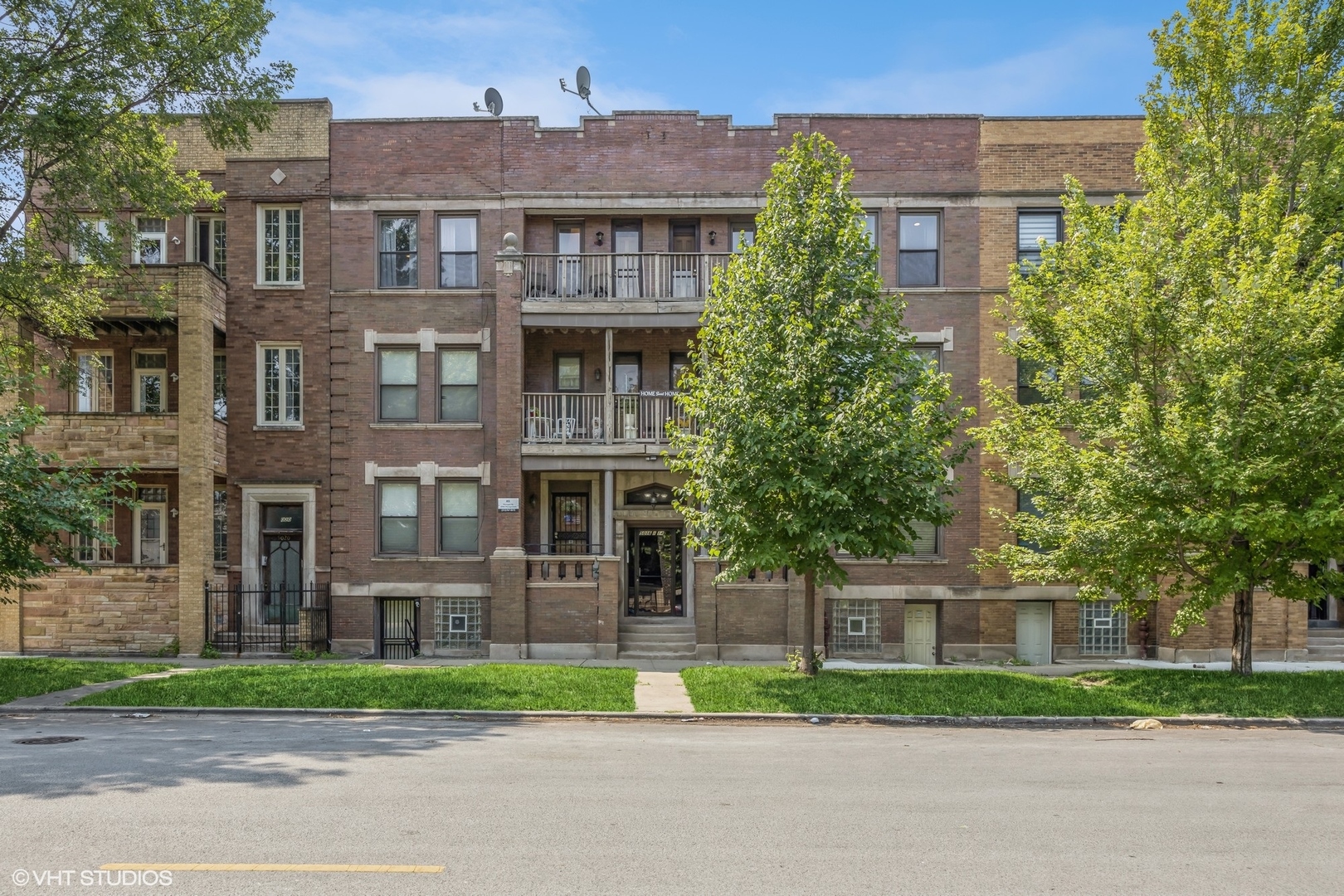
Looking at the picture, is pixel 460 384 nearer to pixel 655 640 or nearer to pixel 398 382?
pixel 398 382

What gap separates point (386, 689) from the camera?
14.2m

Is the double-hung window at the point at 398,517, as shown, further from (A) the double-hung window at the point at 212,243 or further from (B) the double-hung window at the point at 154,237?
(B) the double-hung window at the point at 154,237

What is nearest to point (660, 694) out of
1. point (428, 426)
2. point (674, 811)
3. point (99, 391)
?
point (674, 811)

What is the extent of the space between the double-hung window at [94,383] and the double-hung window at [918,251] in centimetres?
1810

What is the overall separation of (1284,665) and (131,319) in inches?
991

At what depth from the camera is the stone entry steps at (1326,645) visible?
2025 cm

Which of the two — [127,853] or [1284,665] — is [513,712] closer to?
[127,853]

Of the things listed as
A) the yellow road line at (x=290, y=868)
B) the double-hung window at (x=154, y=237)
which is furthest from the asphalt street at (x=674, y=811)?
the double-hung window at (x=154, y=237)

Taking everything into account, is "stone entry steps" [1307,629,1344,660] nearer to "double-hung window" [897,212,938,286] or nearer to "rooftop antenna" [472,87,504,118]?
"double-hung window" [897,212,938,286]

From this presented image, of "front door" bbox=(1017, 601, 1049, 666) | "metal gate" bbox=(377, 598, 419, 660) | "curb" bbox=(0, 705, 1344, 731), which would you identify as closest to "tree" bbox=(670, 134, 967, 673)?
"curb" bbox=(0, 705, 1344, 731)

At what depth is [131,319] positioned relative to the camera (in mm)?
20578

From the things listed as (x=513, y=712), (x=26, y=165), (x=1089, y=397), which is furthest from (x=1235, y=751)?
(x=26, y=165)

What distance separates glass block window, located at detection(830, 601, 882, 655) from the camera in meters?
20.6

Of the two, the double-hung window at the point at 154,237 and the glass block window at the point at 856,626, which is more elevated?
the double-hung window at the point at 154,237
